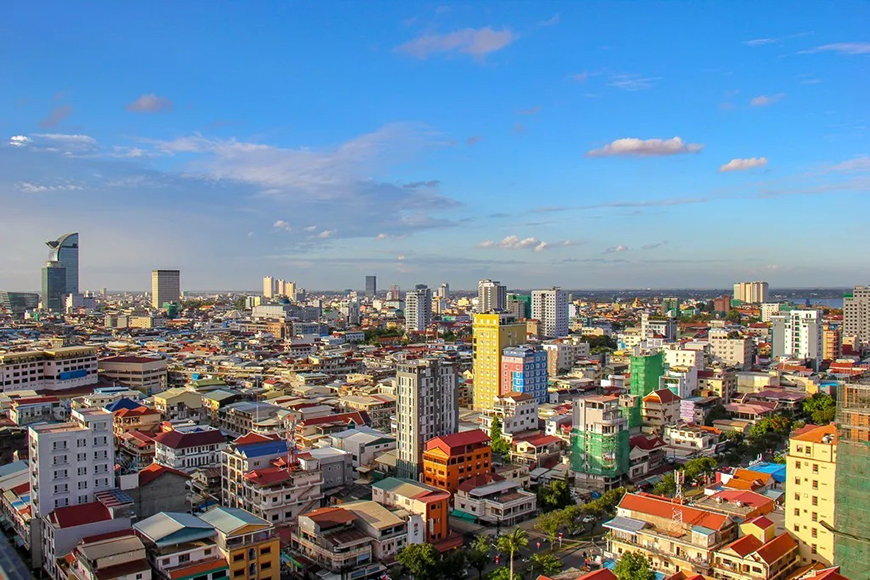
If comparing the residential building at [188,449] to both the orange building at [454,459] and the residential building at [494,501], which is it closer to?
the orange building at [454,459]

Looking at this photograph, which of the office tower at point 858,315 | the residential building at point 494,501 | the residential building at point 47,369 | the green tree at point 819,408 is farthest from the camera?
the office tower at point 858,315

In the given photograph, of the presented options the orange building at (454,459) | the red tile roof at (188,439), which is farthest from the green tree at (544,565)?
the red tile roof at (188,439)

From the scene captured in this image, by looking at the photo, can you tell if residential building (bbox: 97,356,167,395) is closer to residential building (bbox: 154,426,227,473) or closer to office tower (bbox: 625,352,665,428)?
residential building (bbox: 154,426,227,473)

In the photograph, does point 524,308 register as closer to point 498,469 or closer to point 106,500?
point 498,469

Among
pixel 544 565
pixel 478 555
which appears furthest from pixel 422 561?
pixel 544 565

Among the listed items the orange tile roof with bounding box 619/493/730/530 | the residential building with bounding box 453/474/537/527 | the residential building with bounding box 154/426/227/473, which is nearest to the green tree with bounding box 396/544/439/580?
the residential building with bounding box 453/474/537/527

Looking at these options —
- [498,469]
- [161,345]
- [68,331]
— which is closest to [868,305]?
[498,469]

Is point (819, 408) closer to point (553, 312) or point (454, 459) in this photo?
point (454, 459)
